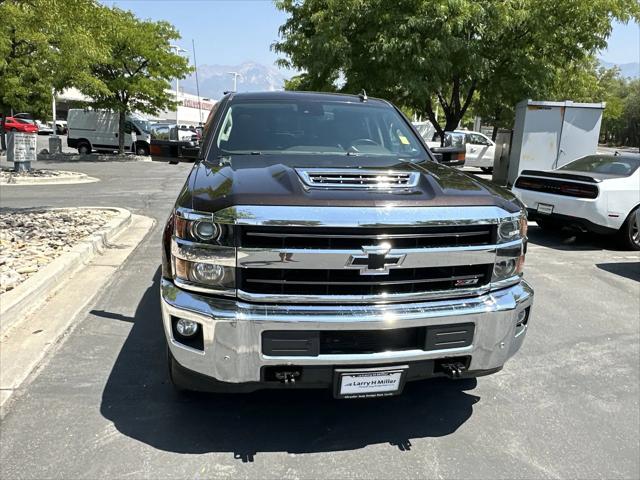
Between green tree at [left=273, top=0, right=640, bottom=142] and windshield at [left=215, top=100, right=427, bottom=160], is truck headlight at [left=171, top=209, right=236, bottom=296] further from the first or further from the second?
green tree at [left=273, top=0, right=640, bottom=142]

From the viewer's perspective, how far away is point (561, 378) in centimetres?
394

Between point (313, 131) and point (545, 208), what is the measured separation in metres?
5.69

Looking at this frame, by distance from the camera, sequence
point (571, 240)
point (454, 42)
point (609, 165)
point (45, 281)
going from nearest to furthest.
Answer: point (45, 281)
point (609, 165)
point (571, 240)
point (454, 42)

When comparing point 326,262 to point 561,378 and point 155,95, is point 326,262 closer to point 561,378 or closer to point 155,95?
point 561,378

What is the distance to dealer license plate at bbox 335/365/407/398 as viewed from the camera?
106 inches

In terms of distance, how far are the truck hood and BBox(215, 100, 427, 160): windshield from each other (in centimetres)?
44

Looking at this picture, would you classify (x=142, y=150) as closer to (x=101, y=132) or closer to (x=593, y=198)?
(x=101, y=132)

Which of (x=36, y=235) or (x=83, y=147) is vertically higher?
(x=83, y=147)

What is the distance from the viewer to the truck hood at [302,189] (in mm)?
2658

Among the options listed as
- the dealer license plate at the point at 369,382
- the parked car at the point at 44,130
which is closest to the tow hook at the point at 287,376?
the dealer license plate at the point at 369,382

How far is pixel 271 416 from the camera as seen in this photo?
10.7ft

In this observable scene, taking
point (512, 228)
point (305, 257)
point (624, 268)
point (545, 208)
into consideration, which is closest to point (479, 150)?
point (545, 208)

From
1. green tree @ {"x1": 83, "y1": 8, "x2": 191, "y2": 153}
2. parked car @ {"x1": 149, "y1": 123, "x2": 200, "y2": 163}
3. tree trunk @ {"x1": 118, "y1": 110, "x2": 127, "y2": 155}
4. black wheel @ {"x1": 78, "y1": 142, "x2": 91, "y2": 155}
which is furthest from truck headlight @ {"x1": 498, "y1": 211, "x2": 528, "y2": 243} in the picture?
black wheel @ {"x1": 78, "y1": 142, "x2": 91, "y2": 155}

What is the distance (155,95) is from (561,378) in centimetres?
2317
